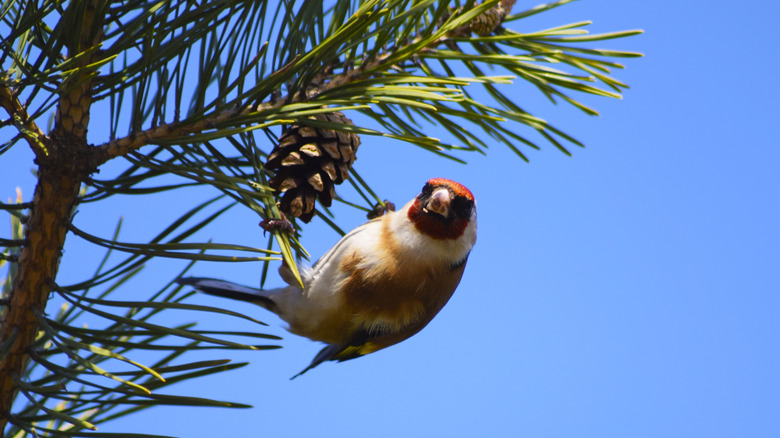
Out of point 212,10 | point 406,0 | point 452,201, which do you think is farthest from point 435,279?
point 212,10

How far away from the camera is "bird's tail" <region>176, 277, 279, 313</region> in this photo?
4.06 feet

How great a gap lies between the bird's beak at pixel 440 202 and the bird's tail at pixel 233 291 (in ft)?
1.24

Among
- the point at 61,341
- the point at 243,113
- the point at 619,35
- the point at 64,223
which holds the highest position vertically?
the point at 619,35

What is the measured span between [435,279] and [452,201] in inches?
6.4

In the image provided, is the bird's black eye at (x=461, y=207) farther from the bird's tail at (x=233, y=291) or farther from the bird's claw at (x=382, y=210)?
the bird's tail at (x=233, y=291)

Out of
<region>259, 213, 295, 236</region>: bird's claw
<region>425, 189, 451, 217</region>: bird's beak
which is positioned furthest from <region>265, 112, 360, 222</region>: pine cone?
<region>425, 189, 451, 217</region>: bird's beak

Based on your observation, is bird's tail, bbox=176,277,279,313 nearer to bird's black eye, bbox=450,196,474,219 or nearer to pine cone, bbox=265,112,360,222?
pine cone, bbox=265,112,360,222

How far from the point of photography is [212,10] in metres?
0.88

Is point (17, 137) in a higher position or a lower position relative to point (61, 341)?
higher

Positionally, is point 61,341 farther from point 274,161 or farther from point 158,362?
point 274,161

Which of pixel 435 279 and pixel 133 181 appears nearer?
pixel 133 181

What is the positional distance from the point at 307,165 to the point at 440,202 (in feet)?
1.56

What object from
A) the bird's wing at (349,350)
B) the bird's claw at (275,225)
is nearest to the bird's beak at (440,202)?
the bird's wing at (349,350)

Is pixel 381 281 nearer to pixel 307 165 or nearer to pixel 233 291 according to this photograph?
pixel 233 291
